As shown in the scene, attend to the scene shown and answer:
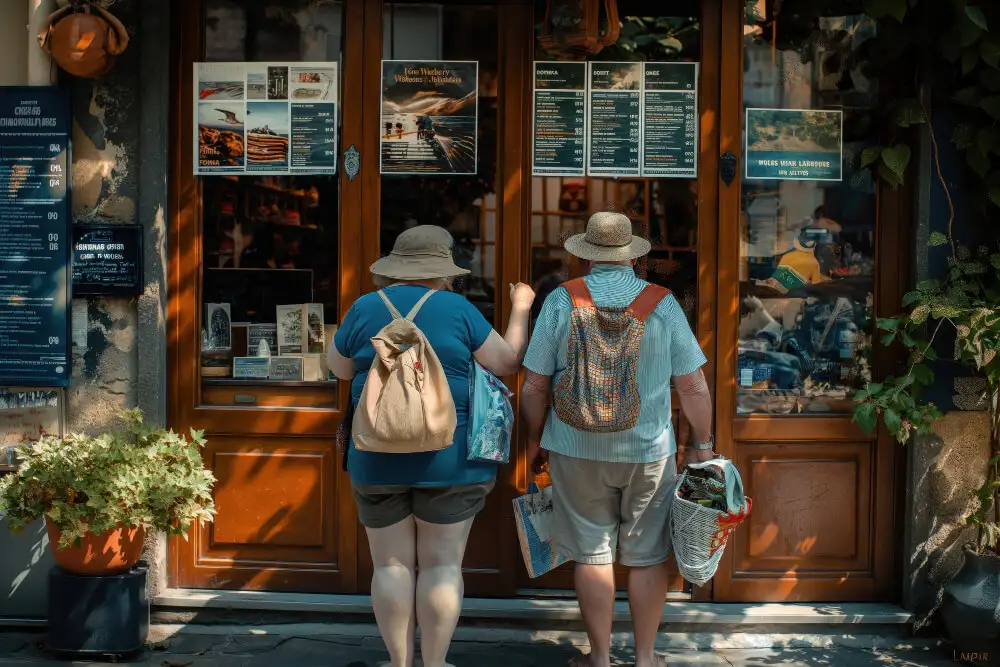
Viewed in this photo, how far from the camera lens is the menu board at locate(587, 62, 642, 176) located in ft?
17.5

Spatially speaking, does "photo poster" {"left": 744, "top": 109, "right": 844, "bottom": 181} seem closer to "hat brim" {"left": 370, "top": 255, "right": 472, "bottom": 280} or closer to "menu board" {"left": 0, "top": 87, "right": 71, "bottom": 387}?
"hat brim" {"left": 370, "top": 255, "right": 472, "bottom": 280}

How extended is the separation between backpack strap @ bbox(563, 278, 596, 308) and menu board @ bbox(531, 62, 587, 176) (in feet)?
3.38

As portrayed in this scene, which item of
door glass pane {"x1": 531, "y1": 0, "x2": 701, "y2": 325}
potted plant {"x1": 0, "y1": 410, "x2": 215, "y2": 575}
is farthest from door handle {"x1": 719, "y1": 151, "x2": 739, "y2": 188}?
potted plant {"x1": 0, "y1": 410, "x2": 215, "y2": 575}

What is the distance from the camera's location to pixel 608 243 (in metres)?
4.48

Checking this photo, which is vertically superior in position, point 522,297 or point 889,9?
point 889,9

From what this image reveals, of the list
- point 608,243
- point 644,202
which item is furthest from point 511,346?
point 644,202

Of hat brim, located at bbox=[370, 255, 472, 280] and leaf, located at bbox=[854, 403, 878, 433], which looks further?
leaf, located at bbox=[854, 403, 878, 433]

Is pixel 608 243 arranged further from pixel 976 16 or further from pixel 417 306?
pixel 976 16

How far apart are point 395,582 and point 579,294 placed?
1370mm

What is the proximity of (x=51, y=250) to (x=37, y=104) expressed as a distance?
2.30ft

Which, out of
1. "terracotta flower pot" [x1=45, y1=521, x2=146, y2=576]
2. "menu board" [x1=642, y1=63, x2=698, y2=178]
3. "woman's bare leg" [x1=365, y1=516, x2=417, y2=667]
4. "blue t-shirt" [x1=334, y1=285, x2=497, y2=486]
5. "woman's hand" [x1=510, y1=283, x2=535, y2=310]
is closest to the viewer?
"blue t-shirt" [x1=334, y1=285, x2=497, y2=486]

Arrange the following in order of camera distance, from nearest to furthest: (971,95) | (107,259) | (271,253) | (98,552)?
(98,552)
(971,95)
(107,259)
(271,253)

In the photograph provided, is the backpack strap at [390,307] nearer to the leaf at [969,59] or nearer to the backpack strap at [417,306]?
the backpack strap at [417,306]

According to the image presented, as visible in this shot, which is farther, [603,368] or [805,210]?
[805,210]
